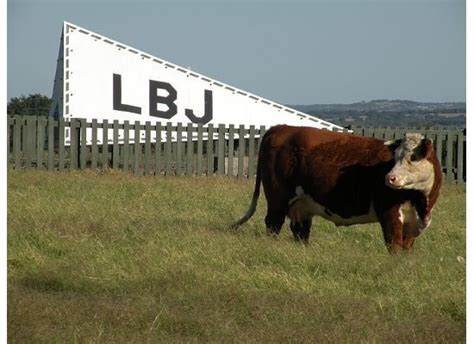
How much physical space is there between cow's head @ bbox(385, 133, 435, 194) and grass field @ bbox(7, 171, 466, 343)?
78cm

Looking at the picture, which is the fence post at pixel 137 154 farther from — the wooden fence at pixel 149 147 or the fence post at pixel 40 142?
the fence post at pixel 40 142

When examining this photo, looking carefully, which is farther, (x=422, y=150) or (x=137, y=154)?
(x=137, y=154)

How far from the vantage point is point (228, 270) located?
9.02 metres

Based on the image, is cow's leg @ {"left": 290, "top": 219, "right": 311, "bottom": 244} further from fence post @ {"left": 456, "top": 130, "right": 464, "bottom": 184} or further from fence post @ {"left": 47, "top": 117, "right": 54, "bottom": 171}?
fence post @ {"left": 47, "top": 117, "right": 54, "bottom": 171}

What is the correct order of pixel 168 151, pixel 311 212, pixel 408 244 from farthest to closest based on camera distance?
1. pixel 168 151
2. pixel 311 212
3. pixel 408 244

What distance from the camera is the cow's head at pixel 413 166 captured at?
32.6ft

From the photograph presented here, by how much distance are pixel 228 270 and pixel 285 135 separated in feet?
10.1

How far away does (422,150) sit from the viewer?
10.0 metres

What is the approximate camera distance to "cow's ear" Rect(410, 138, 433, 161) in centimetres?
998

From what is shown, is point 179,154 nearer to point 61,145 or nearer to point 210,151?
point 210,151

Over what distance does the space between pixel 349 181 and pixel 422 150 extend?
107cm

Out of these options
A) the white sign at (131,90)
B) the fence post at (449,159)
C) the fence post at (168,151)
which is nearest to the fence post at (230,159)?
the fence post at (168,151)

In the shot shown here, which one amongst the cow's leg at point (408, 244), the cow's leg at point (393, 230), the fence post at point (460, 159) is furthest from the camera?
the fence post at point (460, 159)

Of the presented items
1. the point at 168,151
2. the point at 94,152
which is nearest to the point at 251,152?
the point at 168,151
